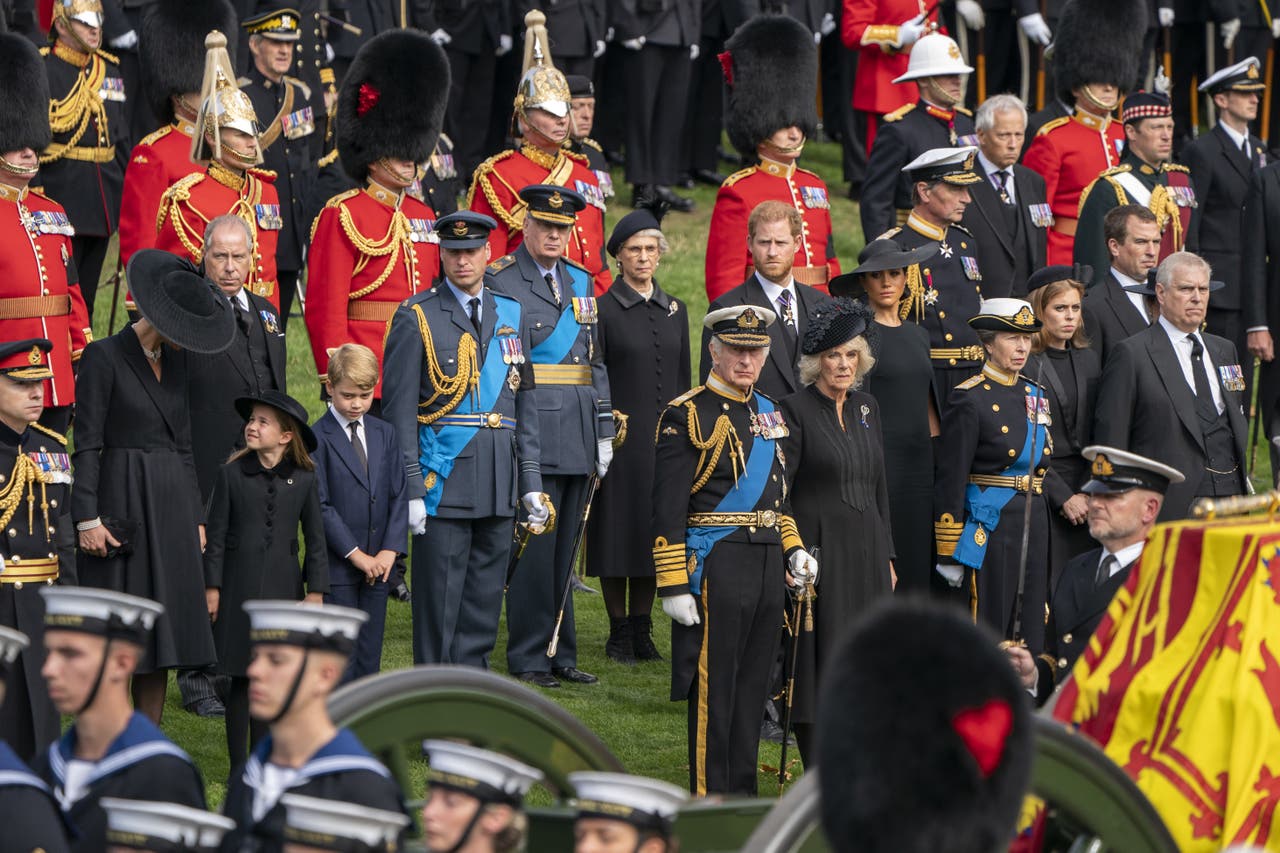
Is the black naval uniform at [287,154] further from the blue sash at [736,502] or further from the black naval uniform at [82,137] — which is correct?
the blue sash at [736,502]

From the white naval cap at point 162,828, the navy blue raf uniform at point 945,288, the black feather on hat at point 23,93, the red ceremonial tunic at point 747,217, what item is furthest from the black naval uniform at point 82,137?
the white naval cap at point 162,828

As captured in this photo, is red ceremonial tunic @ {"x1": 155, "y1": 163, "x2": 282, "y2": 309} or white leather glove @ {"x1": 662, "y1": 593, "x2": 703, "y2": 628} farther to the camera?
red ceremonial tunic @ {"x1": 155, "y1": 163, "x2": 282, "y2": 309}

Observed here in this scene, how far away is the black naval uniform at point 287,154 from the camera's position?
40.2 feet

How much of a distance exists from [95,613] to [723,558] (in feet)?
11.4

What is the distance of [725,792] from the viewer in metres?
8.01

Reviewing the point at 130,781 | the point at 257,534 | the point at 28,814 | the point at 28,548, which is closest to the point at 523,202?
the point at 257,534

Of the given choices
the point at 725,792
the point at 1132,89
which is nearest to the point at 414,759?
the point at 725,792

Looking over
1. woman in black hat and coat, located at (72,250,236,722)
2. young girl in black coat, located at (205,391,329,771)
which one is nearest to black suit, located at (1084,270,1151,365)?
young girl in black coat, located at (205,391,329,771)

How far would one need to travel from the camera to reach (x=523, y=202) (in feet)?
35.0

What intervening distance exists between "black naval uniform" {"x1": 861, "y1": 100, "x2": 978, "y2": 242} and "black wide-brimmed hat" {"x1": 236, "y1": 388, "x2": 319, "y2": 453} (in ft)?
13.4

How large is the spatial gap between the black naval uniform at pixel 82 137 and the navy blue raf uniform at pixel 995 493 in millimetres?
5317

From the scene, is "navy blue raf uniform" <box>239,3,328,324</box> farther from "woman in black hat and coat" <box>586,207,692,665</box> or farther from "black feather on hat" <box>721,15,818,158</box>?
"woman in black hat and coat" <box>586,207,692,665</box>

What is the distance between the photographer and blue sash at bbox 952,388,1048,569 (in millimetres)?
9242

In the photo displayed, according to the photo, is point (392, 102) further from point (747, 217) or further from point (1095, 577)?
point (1095, 577)
